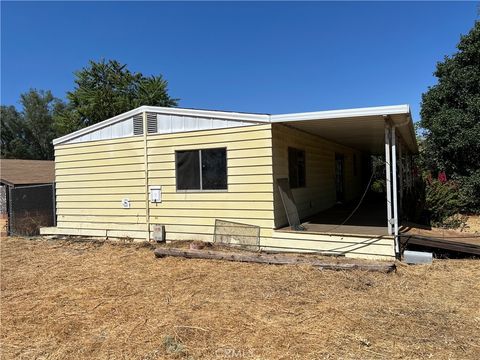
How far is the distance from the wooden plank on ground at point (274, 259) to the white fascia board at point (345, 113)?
2.36m

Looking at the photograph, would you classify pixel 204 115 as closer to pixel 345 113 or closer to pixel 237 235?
pixel 237 235

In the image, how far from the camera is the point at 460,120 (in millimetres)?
13242

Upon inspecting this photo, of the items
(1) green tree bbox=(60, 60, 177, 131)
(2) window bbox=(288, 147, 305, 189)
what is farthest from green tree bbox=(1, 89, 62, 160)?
(2) window bbox=(288, 147, 305, 189)

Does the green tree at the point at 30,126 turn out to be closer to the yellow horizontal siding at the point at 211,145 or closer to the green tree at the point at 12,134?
the green tree at the point at 12,134

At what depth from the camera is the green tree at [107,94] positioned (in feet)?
76.1

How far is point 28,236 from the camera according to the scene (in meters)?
10.3

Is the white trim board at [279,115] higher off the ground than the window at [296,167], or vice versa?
the white trim board at [279,115]

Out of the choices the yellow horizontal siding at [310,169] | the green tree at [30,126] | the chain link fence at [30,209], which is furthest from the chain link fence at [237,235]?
the green tree at [30,126]

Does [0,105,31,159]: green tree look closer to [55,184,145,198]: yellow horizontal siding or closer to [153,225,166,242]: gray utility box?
[55,184,145,198]: yellow horizontal siding

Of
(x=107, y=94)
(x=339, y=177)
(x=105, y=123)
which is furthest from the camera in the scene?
(x=107, y=94)

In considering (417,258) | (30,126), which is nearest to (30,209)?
(417,258)

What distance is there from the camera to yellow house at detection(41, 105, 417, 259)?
6.62m

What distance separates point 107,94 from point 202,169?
1843 centimetres

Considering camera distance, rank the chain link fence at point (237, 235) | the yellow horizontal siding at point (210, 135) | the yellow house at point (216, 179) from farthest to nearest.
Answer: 1. the chain link fence at point (237, 235)
2. the yellow horizontal siding at point (210, 135)
3. the yellow house at point (216, 179)
